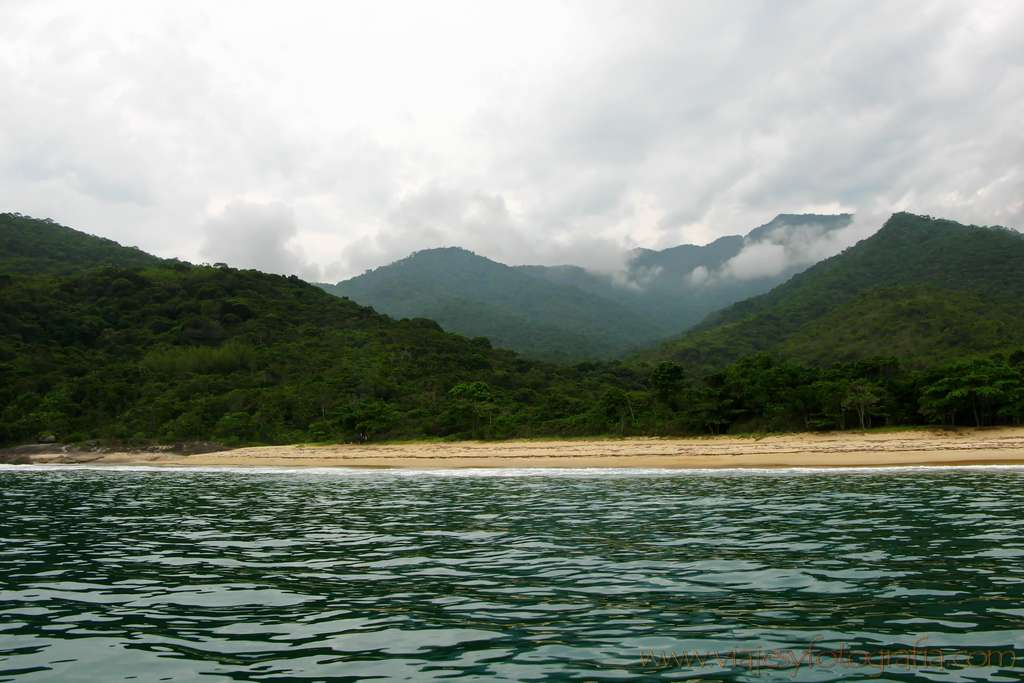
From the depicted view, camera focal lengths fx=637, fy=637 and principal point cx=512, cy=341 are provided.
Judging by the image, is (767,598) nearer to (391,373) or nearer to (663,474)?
(663,474)

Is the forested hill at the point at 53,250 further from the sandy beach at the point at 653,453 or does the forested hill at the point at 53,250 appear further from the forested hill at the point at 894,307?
the forested hill at the point at 894,307

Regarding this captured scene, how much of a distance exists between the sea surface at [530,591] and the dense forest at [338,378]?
29.8 meters

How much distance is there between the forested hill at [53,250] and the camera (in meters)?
125

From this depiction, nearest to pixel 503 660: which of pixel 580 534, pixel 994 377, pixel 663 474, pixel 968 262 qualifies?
pixel 580 534

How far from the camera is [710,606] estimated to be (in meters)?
8.37

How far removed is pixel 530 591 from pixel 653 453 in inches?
1288

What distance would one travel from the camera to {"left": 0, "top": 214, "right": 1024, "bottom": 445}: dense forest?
47625mm

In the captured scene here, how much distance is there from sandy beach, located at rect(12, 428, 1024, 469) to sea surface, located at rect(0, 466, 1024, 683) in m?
14.2

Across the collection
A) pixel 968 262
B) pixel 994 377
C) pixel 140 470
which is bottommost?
pixel 140 470

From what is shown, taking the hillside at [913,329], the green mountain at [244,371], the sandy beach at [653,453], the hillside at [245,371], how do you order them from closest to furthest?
the sandy beach at [653,453] < the green mountain at [244,371] < the hillside at [245,371] < the hillside at [913,329]

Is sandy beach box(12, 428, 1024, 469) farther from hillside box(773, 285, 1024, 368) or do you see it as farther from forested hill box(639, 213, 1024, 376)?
forested hill box(639, 213, 1024, 376)

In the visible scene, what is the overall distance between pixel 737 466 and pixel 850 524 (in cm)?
1896

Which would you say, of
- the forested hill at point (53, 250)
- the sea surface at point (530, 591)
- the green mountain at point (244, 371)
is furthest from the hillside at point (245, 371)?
the sea surface at point (530, 591)

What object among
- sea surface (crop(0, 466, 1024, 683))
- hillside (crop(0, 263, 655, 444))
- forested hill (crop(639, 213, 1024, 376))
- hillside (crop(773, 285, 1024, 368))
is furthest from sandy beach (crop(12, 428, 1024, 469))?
forested hill (crop(639, 213, 1024, 376))
